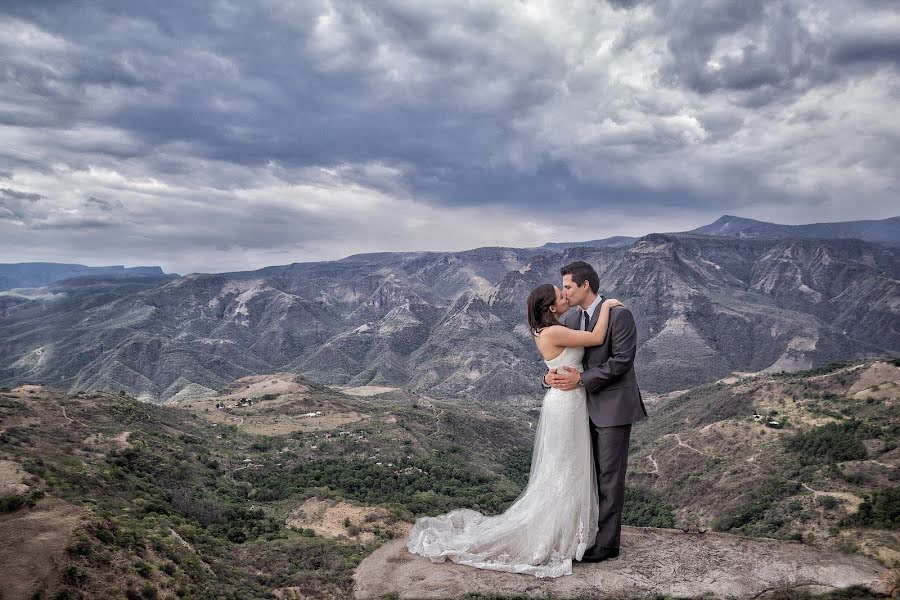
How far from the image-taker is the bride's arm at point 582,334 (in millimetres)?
9242

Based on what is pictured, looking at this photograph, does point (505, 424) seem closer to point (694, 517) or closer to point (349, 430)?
point (349, 430)

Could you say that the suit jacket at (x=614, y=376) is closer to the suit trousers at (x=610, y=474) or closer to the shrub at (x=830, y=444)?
the suit trousers at (x=610, y=474)

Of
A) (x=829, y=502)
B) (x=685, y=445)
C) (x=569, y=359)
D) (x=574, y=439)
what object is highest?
(x=569, y=359)

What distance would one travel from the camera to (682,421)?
10138 cm

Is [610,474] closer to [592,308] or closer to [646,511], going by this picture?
[592,308]

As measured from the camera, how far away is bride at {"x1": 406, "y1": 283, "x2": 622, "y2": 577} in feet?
31.4

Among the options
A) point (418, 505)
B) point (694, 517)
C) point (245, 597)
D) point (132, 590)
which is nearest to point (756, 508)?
point (694, 517)

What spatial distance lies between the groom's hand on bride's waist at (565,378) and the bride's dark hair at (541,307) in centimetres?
87

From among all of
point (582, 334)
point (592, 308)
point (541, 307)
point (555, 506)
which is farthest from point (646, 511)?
point (541, 307)

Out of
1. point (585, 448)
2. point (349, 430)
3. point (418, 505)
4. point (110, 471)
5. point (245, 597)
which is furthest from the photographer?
point (349, 430)

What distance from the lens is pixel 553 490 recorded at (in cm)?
995

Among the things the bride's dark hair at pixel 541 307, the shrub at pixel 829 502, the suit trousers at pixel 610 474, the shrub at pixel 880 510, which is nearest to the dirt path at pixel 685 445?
the shrub at pixel 829 502

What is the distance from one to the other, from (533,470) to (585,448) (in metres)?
1.22

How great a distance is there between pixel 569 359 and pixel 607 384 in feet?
2.70
